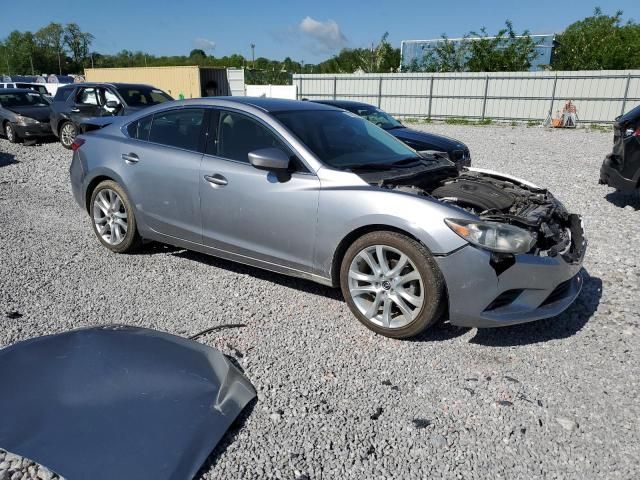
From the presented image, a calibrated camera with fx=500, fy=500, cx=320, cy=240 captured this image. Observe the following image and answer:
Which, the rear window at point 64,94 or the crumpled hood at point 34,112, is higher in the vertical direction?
the rear window at point 64,94

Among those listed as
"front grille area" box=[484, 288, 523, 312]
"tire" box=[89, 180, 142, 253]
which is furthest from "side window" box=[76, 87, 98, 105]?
"front grille area" box=[484, 288, 523, 312]

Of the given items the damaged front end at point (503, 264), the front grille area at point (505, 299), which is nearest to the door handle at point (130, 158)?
the damaged front end at point (503, 264)

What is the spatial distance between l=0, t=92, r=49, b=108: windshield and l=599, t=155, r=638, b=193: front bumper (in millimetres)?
14248

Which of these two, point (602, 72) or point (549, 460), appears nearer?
point (549, 460)

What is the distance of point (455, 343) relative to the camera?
3.47 m

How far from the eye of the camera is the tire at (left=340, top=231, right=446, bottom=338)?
3238 millimetres

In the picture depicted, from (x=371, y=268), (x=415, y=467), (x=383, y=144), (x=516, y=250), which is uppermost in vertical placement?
(x=383, y=144)

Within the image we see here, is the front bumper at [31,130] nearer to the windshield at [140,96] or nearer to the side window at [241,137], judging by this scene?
the windshield at [140,96]

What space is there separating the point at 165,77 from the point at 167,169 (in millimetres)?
27539

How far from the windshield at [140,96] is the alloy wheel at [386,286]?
10.1 metres

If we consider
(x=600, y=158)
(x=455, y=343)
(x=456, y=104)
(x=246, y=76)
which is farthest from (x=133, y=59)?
(x=455, y=343)

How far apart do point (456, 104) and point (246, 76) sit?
13.1m

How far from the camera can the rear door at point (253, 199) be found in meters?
3.70

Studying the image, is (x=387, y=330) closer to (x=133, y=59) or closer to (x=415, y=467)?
(x=415, y=467)
